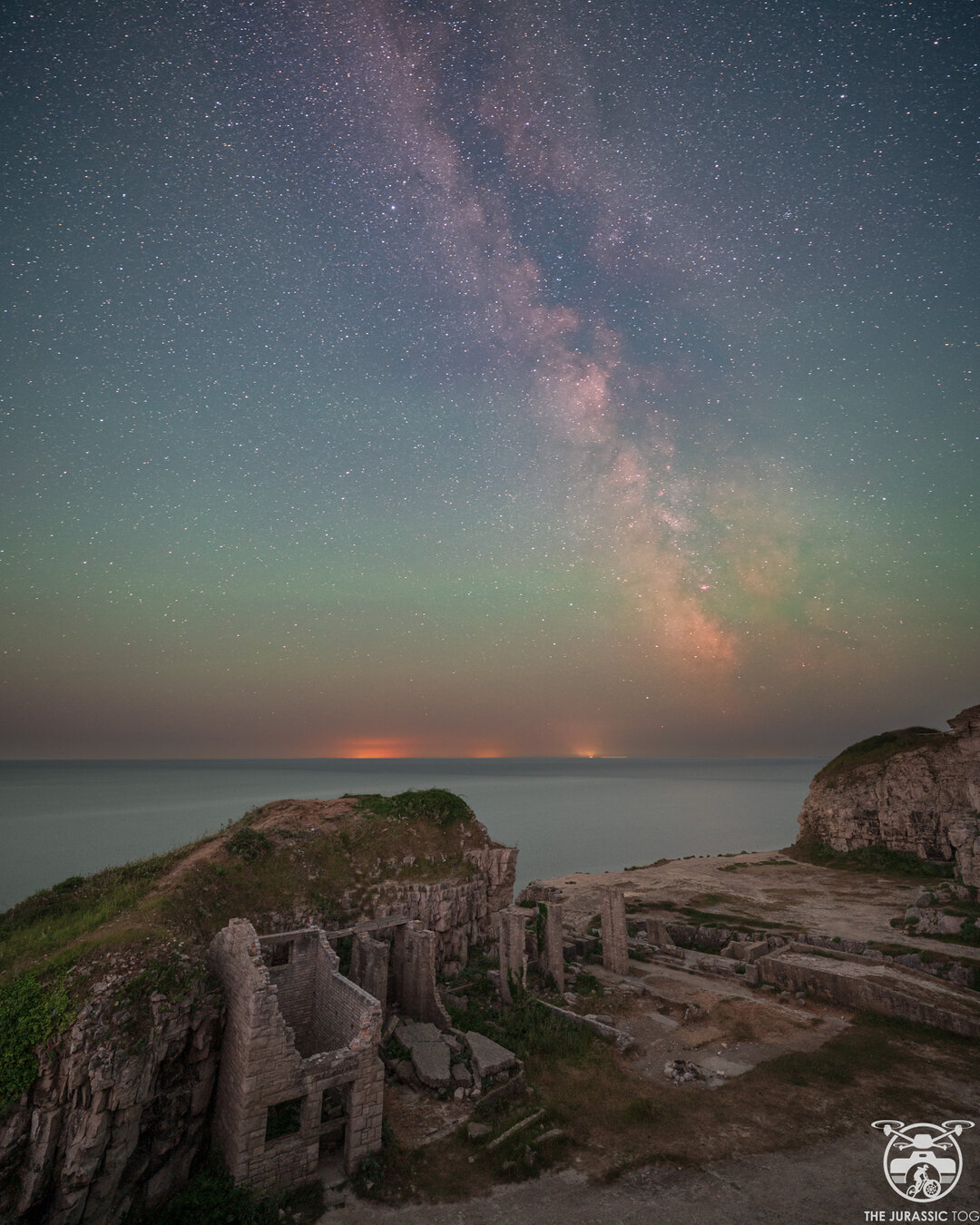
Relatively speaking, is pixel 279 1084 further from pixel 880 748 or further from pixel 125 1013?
pixel 880 748

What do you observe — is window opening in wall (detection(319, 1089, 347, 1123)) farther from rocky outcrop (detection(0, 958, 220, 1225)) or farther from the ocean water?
Result: the ocean water

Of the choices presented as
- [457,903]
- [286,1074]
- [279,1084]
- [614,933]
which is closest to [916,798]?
[614,933]

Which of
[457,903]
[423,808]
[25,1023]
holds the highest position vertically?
[423,808]

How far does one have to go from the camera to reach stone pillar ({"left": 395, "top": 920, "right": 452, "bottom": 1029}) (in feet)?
76.7

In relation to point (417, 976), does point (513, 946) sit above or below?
below

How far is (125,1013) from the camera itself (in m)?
15.9

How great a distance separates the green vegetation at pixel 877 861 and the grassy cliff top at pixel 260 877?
51407 mm

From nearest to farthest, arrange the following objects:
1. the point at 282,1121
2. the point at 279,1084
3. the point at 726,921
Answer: the point at 279,1084 < the point at 282,1121 < the point at 726,921

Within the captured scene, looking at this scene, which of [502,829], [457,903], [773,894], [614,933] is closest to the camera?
[457,903]

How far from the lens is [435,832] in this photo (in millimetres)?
32375

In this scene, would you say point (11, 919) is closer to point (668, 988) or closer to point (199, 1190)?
point (199, 1190)

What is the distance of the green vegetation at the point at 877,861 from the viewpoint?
2259 inches

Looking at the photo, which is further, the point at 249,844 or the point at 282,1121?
the point at 249,844

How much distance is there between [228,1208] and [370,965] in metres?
8.97
